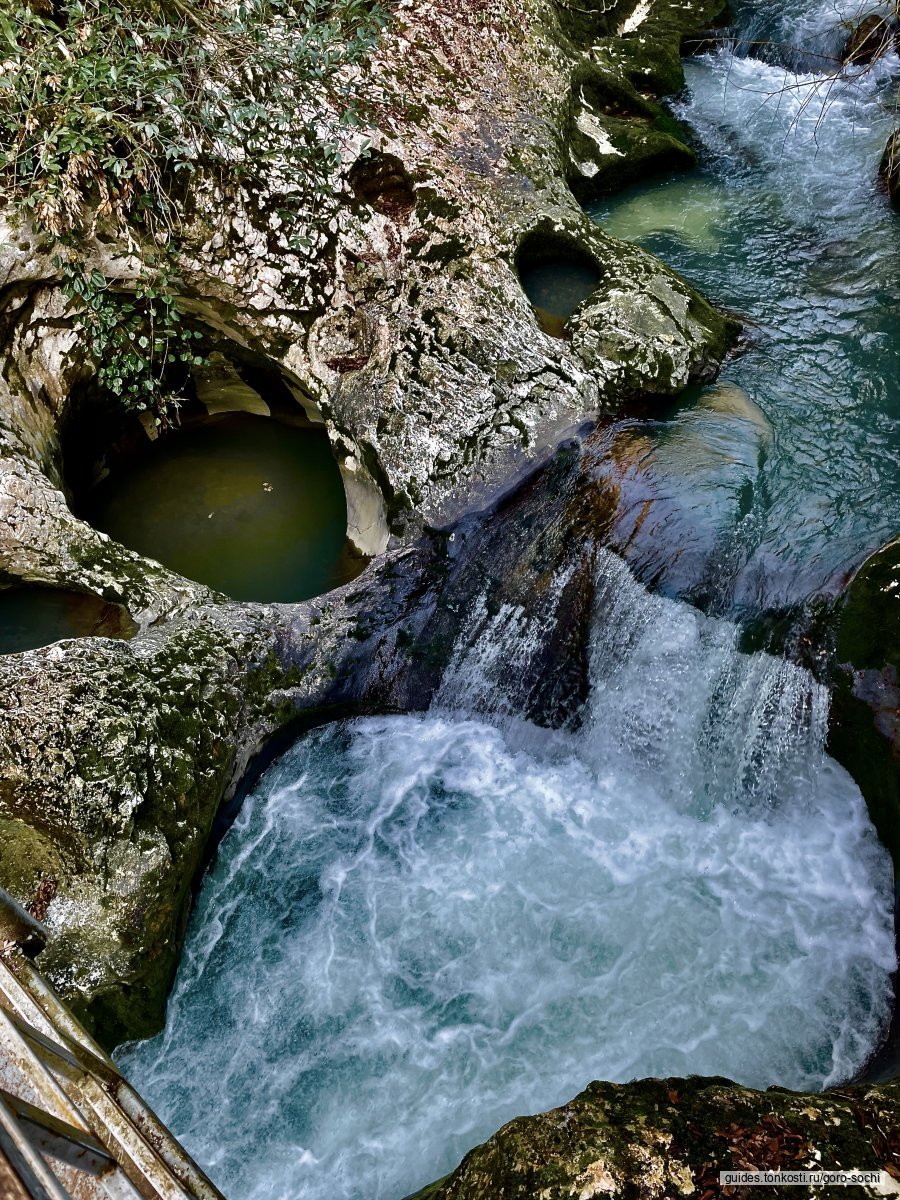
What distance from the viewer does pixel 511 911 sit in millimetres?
5293

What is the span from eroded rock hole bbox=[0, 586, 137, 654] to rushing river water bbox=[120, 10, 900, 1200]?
60.2 inches

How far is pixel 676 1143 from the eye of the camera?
9.80ft

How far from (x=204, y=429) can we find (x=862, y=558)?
554 cm

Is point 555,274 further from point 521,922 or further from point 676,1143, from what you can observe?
point 676,1143

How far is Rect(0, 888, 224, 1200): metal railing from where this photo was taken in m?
1.78

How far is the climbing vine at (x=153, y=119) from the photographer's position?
598 centimetres

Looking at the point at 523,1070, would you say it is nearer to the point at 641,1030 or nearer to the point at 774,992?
the point at 641,1030

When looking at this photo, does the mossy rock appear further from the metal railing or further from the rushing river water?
→ the metal railing

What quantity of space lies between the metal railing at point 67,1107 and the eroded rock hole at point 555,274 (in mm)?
6287

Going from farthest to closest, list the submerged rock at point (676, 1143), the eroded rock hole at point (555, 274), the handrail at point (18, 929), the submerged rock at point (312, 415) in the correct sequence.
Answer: the eroded rock hole at point (555, 274), the submerged rock at point (312, 415), the submerged rock at point (676, 1143), the handrail at point (18, 929)

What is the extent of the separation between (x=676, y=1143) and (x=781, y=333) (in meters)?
6.82

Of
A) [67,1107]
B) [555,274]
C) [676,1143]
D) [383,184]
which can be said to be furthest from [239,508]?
[67,1107]

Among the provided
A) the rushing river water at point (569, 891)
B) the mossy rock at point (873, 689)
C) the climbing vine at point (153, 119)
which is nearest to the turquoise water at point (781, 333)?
the rushing river water at point (569, 891)

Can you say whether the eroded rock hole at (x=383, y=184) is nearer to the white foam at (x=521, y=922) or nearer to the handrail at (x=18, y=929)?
the white foam at (x=521, y=922)
